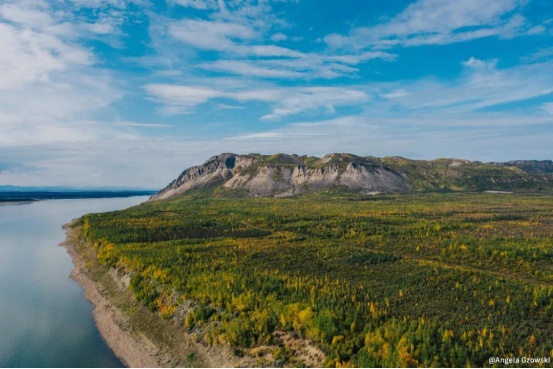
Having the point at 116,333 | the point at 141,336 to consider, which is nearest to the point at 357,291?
the point at 141,336

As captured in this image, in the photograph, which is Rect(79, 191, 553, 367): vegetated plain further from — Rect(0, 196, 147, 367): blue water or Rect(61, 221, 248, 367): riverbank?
Rect(0, 196, 147, 367): blue water

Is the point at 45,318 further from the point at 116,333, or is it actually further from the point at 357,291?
the point at 357,291

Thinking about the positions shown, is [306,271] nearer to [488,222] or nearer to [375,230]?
[375,230]

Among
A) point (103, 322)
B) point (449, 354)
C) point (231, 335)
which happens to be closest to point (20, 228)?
point (103, 322)

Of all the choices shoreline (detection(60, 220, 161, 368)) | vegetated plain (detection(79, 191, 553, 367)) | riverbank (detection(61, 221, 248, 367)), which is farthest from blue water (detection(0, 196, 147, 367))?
vegetated plain (detection(79, 191, 553, 367))

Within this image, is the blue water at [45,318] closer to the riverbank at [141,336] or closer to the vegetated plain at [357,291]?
the riverbank at [141,336]

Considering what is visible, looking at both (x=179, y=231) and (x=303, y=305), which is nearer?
(x=303, y=305)
